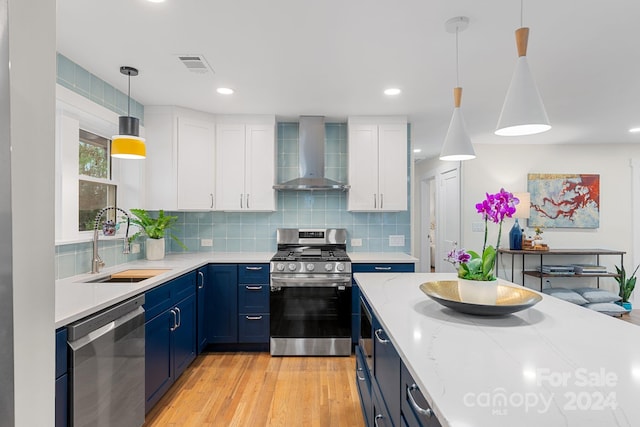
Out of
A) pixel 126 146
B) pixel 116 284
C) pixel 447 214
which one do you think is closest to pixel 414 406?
pixel 116 284

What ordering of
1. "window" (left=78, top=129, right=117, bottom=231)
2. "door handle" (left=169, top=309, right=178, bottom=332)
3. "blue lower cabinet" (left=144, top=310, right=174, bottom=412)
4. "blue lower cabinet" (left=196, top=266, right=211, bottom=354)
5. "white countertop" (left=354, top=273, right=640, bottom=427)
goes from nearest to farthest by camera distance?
"white countertop" (left=354, top=273, right=640, bottom=427) → "blue lower cabinet" (left=144, top=310, right=174, bottom=412) → "door handle" (left=169, top=309, right=178, bottom=332) → "window" (left=78, top=129, right=117, bottom=231) → "blue lower cabinet" (left=196, top=266, right=211, bottom=354)

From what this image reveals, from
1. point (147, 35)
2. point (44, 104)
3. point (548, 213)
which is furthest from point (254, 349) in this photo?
point (548, 213)

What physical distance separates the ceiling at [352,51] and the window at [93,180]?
21.3 inches

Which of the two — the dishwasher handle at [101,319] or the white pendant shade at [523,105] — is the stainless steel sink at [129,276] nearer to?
the dishwasher handle at [101,319]

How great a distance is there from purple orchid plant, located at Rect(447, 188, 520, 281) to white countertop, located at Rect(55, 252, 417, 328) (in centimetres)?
164

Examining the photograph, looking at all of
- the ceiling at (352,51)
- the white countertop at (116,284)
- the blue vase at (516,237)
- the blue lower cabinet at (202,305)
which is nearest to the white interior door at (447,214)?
the blue vase at (516,237)

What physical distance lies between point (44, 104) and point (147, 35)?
5.20 ft

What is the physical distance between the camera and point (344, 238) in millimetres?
3785

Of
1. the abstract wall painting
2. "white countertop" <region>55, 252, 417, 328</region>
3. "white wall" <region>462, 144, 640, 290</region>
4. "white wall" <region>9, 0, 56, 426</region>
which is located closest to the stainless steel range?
"white countertop" <region>55, 252, 417, 328</region>

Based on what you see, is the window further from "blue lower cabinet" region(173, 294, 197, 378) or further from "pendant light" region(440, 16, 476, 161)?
"pendant light" region(440, 16, 476, 161)

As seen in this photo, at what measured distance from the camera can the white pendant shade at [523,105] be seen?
127cm

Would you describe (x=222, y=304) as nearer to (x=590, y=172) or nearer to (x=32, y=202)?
(x=32, y=202)

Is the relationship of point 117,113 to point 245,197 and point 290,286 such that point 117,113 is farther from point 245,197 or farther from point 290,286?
point 290,286

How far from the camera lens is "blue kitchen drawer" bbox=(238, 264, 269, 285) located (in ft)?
10.5
